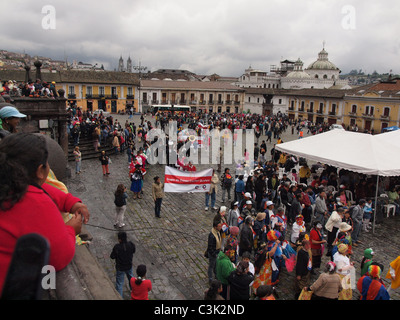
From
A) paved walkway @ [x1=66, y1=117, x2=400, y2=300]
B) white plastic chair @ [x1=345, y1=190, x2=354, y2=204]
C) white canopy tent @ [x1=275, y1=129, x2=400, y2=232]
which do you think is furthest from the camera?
white plastic chair @ [x1=345, y1=190, x2=354, y2=204]

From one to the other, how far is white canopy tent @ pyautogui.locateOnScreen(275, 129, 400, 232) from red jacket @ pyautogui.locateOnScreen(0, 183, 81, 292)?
10746mm

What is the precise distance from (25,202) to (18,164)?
215 mm

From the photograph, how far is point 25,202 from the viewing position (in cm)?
162

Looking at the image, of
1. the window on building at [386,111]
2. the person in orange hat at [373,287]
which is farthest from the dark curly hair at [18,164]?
the window on building at [386,111]

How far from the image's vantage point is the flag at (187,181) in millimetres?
11305

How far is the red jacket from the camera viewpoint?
154 cm

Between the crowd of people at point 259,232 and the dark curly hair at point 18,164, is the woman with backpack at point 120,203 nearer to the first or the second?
the crowd of people at point 259,232

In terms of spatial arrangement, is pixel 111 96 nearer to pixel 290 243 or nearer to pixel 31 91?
pixel 31 91

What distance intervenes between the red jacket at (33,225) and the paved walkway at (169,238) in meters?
5.19

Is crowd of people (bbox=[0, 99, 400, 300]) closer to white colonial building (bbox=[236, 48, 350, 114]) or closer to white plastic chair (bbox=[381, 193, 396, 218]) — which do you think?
white plastic chair (bbox=[381, 193, 396, 218])

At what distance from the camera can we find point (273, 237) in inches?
264

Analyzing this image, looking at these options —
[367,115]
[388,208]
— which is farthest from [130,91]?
[388,208]

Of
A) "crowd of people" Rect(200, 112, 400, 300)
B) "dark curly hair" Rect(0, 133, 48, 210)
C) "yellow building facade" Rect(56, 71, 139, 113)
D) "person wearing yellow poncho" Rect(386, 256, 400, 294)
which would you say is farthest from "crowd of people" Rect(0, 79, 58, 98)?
"yellow building facade" Rect(56, 71, 139, 113)
